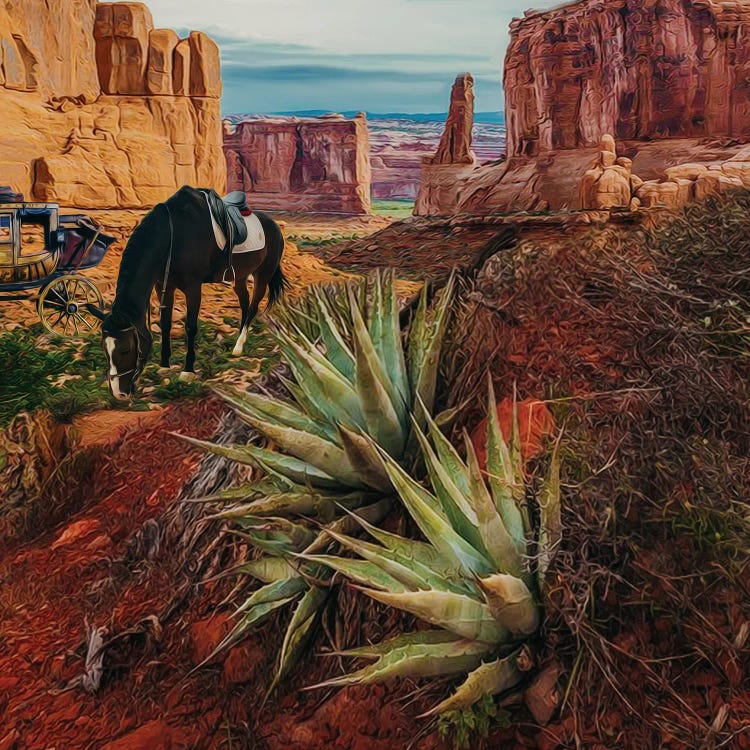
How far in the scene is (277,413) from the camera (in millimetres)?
2766

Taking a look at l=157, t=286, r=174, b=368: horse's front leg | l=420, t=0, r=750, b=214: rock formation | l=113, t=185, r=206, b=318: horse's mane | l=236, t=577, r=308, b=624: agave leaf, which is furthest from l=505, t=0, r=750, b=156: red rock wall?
l=236, t=577, r=308, b=624: agave leaf

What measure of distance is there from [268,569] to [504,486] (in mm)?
855

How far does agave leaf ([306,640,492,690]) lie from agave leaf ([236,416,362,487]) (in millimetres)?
747

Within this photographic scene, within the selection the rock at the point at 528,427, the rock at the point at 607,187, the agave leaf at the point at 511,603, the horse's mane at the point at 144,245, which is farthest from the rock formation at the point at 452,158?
the agave leaf at the point at 511,603

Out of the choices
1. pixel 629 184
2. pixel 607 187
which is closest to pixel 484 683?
pixel 607 187

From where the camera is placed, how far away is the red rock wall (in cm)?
3011

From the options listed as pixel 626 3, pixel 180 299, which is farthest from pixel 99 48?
pixel 626 3

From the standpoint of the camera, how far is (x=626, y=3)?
99.7ft

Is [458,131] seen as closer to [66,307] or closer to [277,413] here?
[66,307]

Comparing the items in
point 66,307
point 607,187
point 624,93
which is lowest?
point 66,307

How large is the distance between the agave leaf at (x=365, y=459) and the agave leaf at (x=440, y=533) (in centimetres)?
22

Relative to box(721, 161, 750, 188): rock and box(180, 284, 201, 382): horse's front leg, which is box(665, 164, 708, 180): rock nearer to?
box(721, 161, 750, 188): rock

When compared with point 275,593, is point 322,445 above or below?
above

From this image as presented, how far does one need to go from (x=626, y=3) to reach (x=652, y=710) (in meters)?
33.2
